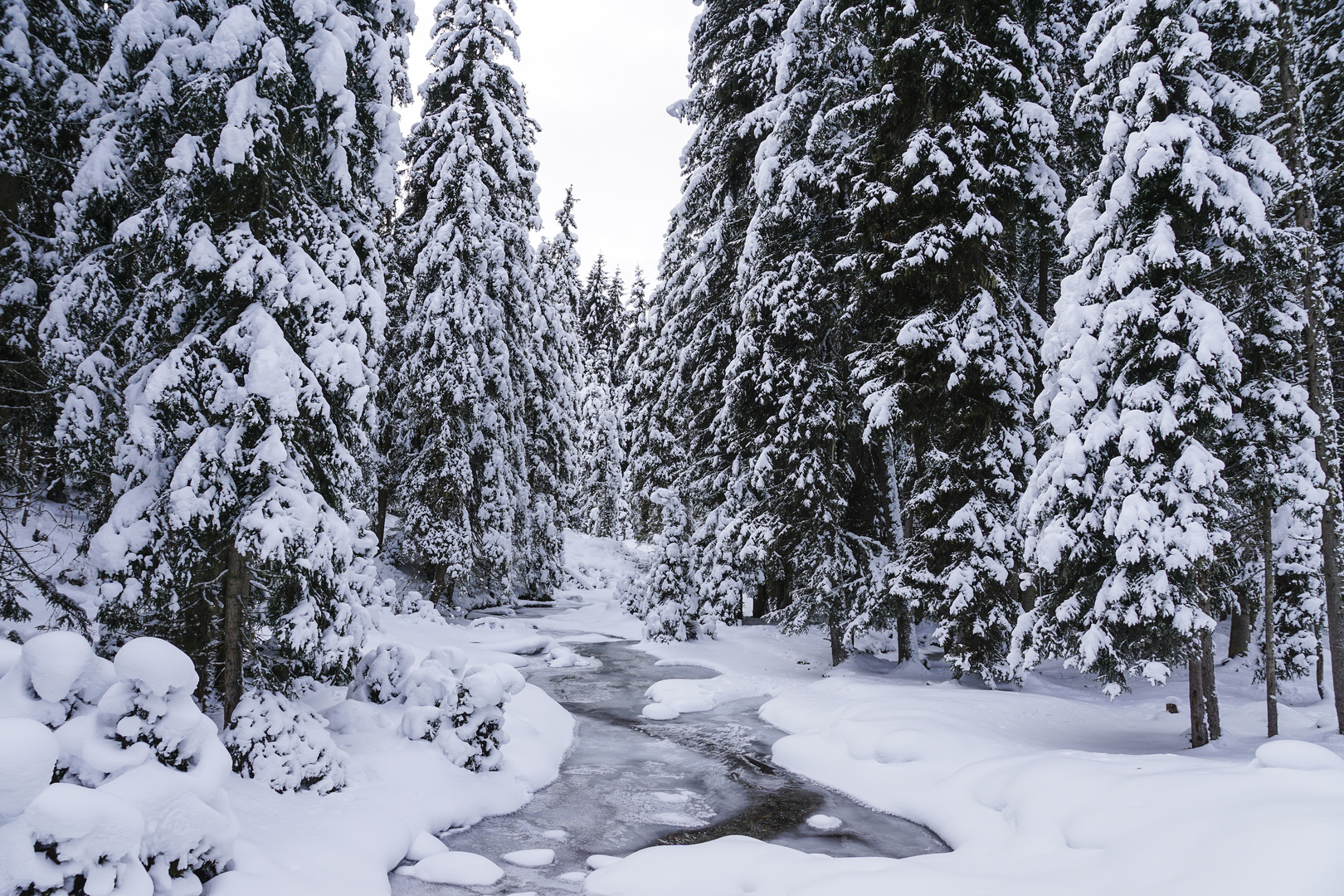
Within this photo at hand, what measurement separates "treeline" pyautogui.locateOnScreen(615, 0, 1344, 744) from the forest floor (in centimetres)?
150

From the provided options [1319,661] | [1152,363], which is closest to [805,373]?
[1152,363]

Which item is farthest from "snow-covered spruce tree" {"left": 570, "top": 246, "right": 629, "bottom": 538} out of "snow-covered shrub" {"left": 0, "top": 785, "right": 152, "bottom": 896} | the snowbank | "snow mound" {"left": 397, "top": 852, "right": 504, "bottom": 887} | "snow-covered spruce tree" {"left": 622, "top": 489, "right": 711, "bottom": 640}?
"snow-covered shrub" {"left": 0, "top": 785, "right": 152, "bottom": 896}

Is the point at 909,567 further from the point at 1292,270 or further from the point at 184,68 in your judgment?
the point at 184,68

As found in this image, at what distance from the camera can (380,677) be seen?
32.5 ft

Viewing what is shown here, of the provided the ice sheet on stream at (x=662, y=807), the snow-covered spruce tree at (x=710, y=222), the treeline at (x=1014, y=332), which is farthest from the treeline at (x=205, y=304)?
the snow-covered spruce tree at (x=710, y=222)

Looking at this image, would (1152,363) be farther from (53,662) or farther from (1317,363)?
(53,662)

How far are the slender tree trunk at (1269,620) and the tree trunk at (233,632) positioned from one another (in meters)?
12.2

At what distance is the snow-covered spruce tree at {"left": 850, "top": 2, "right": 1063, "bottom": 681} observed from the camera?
12688 mm

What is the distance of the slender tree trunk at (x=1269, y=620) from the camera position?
975cm

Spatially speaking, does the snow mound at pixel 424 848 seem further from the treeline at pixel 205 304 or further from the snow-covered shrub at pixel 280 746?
the treeline at pixel 205 304

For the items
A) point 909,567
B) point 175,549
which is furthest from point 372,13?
point 909,567

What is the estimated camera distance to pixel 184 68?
24.3ft

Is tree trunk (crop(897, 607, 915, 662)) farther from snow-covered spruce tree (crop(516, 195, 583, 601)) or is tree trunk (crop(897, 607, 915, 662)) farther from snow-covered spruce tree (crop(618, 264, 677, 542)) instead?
snow-covered spruce tree (crop(516, 195, 583, 601))

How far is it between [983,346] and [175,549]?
1182 cm
